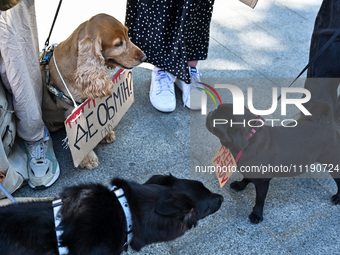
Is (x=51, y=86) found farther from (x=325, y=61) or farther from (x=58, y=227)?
(x=325, y=61)

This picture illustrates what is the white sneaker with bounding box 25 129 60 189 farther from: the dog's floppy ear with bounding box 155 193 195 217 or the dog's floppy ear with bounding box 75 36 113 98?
the dog's floppy ear with bounding box 155 193 195 217

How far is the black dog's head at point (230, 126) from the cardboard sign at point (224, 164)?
3.4 inches

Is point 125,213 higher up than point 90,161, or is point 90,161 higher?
point 125,213

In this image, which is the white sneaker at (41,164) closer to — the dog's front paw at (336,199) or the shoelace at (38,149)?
the shoelace at (38,149)

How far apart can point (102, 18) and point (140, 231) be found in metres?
1.51

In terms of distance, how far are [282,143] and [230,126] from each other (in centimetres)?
41

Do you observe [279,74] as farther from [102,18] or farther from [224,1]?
[102,18]

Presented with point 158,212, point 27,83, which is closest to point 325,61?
point 158,212

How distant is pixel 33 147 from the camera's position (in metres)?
2.88

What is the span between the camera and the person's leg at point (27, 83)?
2389 mm

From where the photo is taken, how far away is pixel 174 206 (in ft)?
5.95

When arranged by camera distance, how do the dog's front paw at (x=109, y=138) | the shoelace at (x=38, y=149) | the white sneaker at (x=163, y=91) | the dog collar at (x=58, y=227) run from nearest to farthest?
the dog collar at (x=58, y=227) → the shoelace at (x=38, y=149) → the dog's front paw at (x=109, y=138) → the white sneaker at (x=163, y=91)

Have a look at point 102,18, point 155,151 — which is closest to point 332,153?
point 155,151

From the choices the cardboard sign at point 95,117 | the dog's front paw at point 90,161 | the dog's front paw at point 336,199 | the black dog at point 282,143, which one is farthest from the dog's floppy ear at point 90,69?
the dog's front paw at point 336,199
